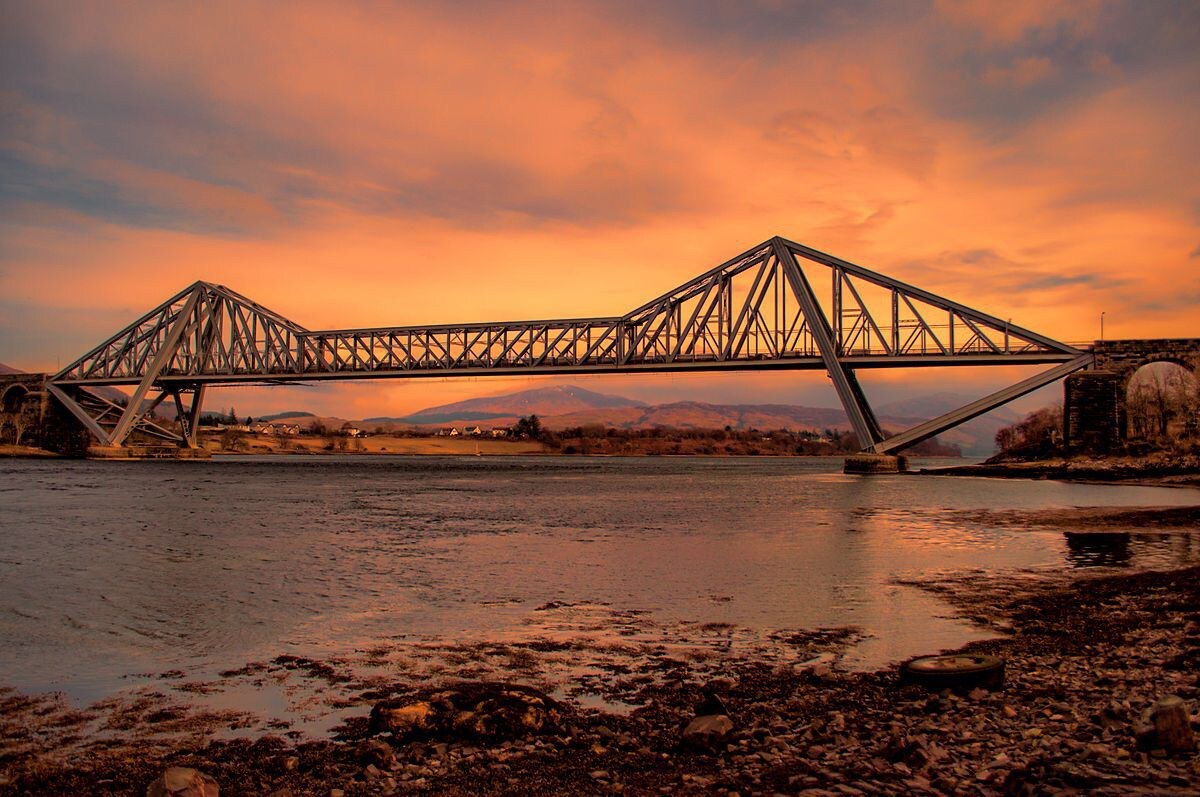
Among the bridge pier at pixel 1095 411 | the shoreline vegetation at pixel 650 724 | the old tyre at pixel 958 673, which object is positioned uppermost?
the bridge pier at pixel 1095 411

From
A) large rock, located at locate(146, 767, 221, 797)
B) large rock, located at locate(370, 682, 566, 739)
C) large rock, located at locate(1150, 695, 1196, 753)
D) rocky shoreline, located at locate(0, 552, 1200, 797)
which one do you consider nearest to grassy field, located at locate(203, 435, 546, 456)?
rocky shoreline, located at locate(0, 552, 1200, 797)

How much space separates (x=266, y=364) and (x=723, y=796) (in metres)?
123

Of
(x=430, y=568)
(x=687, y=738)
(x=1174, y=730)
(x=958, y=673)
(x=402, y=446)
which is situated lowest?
(x=402, y=446)

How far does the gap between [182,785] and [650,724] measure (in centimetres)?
415

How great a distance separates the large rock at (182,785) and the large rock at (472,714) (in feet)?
5.76

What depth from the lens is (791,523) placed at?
32.2m

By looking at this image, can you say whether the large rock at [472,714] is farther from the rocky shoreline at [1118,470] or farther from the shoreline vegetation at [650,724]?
the rocky shoreline at [1118,470]

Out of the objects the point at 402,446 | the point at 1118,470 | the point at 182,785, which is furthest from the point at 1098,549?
the point at 402,446

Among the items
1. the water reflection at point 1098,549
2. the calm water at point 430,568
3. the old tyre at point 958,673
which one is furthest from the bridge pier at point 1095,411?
the old tyre at point 958,673

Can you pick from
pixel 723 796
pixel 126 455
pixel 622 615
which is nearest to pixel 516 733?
pixel 723 796

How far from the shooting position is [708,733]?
7598 millimetres

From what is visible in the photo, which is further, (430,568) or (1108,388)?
(1108,388)

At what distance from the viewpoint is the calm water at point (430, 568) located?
1270 centimetres

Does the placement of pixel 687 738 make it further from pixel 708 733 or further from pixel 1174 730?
pixel 1174 730
